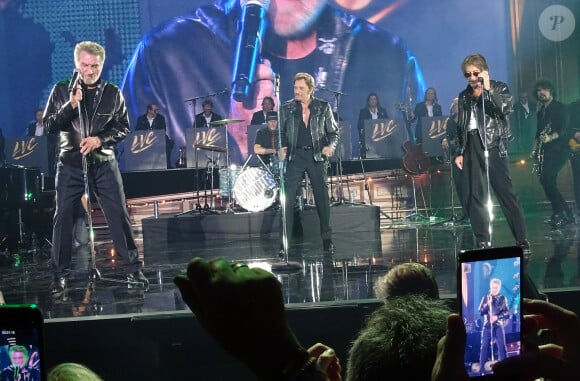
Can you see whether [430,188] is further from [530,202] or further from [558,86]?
[558,86]

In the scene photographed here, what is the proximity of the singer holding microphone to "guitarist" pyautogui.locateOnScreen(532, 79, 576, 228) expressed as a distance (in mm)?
6767

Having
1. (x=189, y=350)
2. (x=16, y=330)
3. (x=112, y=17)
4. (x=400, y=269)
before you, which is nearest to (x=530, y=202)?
(x=112, y=17)

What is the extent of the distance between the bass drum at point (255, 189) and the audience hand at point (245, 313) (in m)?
9.79

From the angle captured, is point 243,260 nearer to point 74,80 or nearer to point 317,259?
point 317,259

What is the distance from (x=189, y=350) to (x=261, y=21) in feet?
32.6

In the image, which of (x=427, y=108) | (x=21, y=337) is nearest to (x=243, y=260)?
(x=427, y=108)

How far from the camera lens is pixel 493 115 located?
7.40 metres

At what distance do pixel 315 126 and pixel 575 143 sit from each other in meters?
5.08

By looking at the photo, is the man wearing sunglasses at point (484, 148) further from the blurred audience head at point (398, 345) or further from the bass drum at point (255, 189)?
the blurred audience head at point (398, 345)

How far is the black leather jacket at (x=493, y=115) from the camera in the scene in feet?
24.2

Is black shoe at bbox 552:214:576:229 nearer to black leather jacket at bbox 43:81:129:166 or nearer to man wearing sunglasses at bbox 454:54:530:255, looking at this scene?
man wearing sunglasses at bbox 454:54:530:255

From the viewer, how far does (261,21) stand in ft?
45.5

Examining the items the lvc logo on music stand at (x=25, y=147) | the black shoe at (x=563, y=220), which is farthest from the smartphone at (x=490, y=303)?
the lvc logo on music stand at (x=25, y=147)

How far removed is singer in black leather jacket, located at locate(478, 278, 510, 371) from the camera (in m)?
1.69
